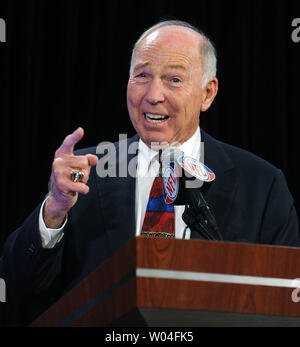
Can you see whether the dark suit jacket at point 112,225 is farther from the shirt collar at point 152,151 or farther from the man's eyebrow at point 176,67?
the man's eyebrow at point 176,67

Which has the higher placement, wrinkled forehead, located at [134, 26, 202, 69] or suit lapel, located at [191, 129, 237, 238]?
wrinkled forehead, located at [134, 26, 202, 69]

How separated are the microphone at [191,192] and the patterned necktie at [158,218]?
37 cm

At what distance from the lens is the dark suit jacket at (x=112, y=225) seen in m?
1.79

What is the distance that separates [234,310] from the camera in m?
1.17

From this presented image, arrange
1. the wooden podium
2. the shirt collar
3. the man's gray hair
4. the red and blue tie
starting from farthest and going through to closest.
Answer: the man's gray hair < the shirt collar < the red and blue tie < the wooden podium

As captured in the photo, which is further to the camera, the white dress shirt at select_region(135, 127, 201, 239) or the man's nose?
the man's nose

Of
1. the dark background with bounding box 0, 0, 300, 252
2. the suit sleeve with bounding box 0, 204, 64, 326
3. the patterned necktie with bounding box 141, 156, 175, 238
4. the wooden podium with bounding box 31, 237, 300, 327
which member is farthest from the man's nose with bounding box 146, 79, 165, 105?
the wooden podium with bounding box 31, 237, 300, 327

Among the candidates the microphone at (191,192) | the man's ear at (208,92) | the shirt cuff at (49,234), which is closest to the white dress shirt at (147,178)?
the shirt cuff at (49,234)

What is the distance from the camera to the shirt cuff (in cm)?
172

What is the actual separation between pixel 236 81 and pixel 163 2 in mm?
451

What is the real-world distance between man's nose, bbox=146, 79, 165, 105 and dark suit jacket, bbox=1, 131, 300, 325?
202 mm

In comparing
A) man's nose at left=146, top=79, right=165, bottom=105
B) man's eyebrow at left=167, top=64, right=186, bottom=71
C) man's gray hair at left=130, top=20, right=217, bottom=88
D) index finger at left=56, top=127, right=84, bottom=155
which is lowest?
index finger at left=56, top=127, right=84, bottom=155

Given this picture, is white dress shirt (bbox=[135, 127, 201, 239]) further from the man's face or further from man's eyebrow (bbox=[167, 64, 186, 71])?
man's eyebrow (bbox=[167, 64, 186, 71])

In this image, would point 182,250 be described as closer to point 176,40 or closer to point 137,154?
point 137,154
